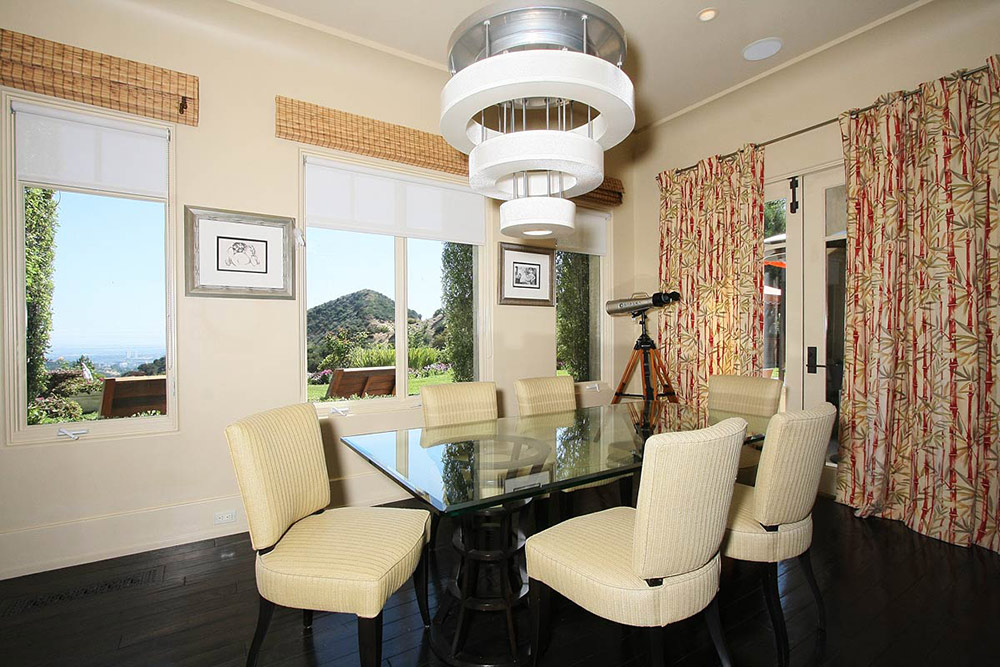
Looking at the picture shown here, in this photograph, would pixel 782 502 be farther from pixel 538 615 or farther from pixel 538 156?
pixel 538 156

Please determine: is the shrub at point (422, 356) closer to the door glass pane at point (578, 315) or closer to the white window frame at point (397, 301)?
the white window frame at point (397, 301)

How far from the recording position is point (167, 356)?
2.66 metres

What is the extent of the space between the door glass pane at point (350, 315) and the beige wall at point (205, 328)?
0.58 ft

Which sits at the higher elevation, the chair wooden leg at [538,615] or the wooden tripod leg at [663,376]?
the wooden tripod leg at [663,376]

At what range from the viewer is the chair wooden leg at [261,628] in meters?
1.51

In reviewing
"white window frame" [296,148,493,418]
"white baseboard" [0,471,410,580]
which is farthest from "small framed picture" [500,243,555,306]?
"white baseboard" [0,471,410,580]

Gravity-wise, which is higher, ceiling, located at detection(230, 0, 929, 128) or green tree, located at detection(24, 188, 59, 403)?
ceiling, located at detection(230, 0, 929, 128)

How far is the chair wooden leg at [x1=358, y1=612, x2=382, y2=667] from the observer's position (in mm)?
1388

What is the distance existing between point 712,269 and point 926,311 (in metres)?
1.39

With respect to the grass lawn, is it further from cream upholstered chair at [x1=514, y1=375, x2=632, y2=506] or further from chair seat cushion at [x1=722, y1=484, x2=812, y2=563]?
chair seat cushion at [x1=722, y1=484, x2=812, y2=563]

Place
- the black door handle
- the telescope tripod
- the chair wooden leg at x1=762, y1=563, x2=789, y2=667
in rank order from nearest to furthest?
the chair wooden leg at x1=762, y1=563, x2=789, y2=667 < the black door handle < the telescope tripod

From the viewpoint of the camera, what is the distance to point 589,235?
4.40 meters

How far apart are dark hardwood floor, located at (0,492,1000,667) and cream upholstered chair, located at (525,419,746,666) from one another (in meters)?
0.45

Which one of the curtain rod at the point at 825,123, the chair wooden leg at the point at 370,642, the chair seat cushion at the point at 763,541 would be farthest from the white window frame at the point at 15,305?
the curtain rod at the point at 825,123
